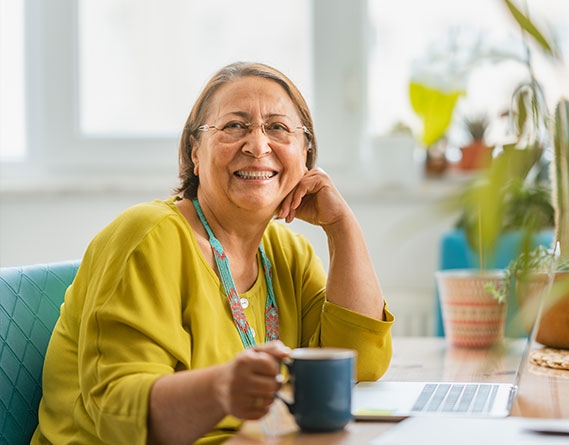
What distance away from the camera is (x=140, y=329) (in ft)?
→ 3.91

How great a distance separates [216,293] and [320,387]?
17.7 inches

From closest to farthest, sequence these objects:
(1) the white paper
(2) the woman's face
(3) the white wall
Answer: (1) the white paper, (2) the woman's face, (3) the white wall

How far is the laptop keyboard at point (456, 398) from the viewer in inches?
44.1

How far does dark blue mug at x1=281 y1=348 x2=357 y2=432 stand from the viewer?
0.95m

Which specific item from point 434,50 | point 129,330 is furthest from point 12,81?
point 129,330

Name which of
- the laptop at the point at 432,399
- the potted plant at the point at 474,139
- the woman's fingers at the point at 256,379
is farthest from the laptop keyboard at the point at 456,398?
the potted plant at the point at 474,139

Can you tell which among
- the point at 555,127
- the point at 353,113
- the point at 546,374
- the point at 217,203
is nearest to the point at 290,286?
the point at 217,203

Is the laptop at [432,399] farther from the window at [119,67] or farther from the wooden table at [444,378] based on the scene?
the window at [119,67]

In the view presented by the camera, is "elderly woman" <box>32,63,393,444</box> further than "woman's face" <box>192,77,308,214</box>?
No

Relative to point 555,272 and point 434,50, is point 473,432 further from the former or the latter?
point 434,50

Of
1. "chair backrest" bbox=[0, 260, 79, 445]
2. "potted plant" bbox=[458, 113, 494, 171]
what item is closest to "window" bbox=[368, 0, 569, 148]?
"potted plant" bbox=[458, 113, 494, 171]

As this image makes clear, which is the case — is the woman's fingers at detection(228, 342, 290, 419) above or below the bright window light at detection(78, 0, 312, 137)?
below

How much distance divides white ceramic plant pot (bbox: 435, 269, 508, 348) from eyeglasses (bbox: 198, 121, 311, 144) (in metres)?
0.58

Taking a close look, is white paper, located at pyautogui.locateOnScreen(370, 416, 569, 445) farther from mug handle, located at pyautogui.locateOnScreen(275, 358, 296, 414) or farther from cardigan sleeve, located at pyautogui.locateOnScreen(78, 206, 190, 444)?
cardigan sleeve, located at pyautogui.locateOnScreen(78, 206, 190, 444)
